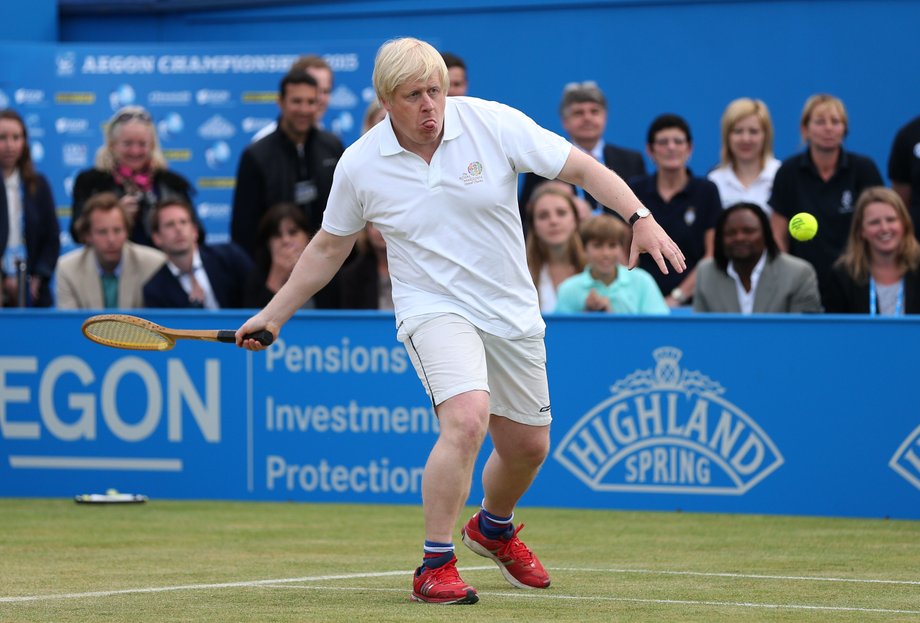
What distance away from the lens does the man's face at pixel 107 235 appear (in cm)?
1095

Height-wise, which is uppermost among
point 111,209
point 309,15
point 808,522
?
point 309,15

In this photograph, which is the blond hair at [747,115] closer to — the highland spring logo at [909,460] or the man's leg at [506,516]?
the highland spring logo at [909,460]

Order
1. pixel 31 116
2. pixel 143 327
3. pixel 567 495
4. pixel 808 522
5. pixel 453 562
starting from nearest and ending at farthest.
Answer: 1. pixel 453 562
2. pixel 143 327
3. pixel 808 522
4. pixel 567 495
5. pixel 31 116

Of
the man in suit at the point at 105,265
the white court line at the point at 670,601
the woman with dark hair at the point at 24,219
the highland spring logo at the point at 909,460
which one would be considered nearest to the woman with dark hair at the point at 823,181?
the highland spring logo at the point at 909,460

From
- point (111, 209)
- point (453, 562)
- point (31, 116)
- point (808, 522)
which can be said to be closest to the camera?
point (453, 562)

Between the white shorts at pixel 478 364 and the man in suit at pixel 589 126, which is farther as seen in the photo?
the man in suit at pixel 589 126

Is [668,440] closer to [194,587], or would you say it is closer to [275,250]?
[275,250]

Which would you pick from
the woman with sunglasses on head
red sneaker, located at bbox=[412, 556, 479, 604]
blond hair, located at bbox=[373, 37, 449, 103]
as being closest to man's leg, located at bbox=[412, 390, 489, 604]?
red sneaker, located at bbox=[412, 556, 479, 604]

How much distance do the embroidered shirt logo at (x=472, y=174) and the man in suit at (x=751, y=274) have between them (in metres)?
4.06

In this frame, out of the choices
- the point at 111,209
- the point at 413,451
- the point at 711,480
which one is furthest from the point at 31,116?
the point at 711,480

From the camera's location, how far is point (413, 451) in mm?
9852

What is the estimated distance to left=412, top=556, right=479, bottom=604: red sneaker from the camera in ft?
20.2

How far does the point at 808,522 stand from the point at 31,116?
9.27 m

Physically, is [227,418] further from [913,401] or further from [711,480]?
[913,401]
